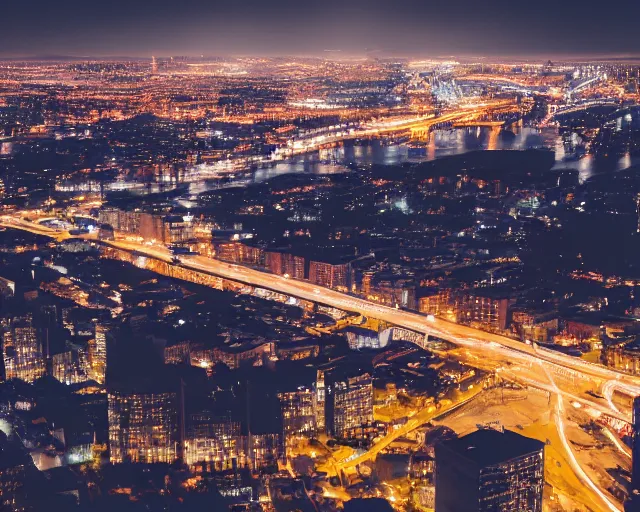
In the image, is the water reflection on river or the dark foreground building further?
the water reflection on river

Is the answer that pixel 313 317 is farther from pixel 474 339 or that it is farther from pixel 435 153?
pixel 435 153

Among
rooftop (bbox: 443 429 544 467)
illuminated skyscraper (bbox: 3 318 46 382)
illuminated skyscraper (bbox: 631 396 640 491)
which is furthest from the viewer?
illuminated skyscraper (bbox: 3 318 46 382)

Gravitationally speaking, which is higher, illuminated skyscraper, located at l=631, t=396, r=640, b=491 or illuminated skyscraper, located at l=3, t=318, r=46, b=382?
illuminated skyscraper, located at l=631, t=396, r=640, b=491

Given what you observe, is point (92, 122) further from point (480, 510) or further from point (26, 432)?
point (480, 510)

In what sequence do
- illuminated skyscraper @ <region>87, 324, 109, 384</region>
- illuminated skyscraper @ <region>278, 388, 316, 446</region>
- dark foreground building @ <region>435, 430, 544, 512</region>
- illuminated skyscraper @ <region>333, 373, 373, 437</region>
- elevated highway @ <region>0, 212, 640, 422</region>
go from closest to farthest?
dark foreground building @ <region>435, 430, 544, 512</region>, illuminated skyscraper @ <region>278, 388, 316, 446</region>, illuminated skyscraper @ <region>333, 373, 373, 437</region>, elevated highway @ <region>0, 212, 640, 422</region>, illuminated skyscraper @ <region>87, 324, 109, 384</region>

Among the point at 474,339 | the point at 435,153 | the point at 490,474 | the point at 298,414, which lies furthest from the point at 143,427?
the point at 435,153

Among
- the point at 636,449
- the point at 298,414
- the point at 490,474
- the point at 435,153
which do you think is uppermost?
the point at 490,474

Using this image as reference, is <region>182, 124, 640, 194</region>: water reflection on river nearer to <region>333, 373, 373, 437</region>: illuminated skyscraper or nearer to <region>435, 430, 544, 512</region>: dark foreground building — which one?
<region>333, 373, 373, 437</region>: illuminated skyscraper

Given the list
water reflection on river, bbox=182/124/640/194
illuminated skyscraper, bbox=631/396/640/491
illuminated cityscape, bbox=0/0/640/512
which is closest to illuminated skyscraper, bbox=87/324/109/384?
illuminated cityscape, bbox=0/0/640/512
